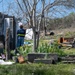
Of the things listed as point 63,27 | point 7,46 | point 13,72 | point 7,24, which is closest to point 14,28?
point 7,24

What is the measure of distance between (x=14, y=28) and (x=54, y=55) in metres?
8.55

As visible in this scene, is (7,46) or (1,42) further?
(1,42)

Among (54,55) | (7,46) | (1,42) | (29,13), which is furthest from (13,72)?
(1,42)

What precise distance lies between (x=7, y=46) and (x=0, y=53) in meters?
1.03

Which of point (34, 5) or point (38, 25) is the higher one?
point (34, 5)

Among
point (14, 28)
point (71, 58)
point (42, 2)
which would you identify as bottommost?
point (71, 58)

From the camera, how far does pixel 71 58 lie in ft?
43.3

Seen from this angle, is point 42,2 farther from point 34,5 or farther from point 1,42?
point 1,42

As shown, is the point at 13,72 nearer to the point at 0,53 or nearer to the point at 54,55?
the point at 54,55

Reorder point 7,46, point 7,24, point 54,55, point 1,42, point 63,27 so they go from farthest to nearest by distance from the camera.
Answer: point 63,27 < point 7,24 < point 1,42 < point 7,46 < point 54,55

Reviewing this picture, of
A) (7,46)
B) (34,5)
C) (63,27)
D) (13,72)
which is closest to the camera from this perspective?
(13,72)

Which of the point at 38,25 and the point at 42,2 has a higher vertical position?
the point at 42,2

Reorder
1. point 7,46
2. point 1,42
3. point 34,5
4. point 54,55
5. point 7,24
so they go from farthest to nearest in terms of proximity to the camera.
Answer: point 7,24, point 1,42, point 34,5, point 7,46, point 54,55

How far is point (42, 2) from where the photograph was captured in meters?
16.2
